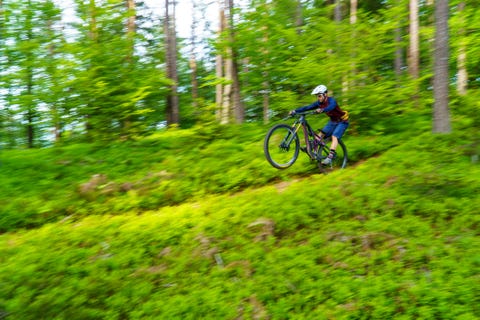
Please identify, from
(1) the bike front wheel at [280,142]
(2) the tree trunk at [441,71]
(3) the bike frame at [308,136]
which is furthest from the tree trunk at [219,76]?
(2) the tree trunk at [441,71]

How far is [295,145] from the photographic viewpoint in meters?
9.00

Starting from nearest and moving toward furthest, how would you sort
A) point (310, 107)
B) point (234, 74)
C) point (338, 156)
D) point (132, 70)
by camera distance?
point (310, 107) → point (338, 156) → point (132, 70) → point (234, 74)

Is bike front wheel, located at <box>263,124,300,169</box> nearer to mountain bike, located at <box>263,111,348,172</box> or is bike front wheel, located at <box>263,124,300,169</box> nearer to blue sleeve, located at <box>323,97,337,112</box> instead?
mountain bike, located at <box>263,111,348,172</box>

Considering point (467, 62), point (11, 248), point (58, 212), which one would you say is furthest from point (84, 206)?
point (467, 62)

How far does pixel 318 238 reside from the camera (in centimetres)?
617

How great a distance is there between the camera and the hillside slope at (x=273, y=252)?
4.86 m

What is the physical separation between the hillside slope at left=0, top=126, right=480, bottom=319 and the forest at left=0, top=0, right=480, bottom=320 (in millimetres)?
29

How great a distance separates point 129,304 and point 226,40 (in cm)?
1211

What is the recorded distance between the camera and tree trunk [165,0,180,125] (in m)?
16.2

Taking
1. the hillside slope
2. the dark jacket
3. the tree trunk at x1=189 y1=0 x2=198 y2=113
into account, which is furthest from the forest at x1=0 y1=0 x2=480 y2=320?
the tree trunk at x1=189 y1=0 x2=198 y2=113

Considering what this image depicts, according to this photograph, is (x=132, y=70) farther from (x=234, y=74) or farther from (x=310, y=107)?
(x=310, y=107)

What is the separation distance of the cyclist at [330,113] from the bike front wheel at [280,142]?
1.53 ft

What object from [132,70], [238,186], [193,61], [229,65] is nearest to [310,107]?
[238,186]

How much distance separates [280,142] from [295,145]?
57 centimetres
